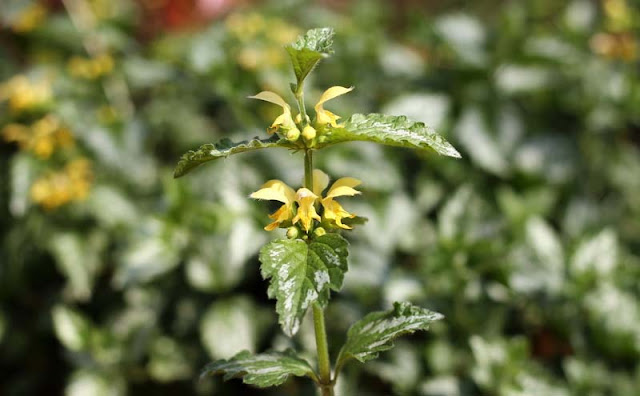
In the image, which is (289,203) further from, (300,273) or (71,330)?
(71,330)

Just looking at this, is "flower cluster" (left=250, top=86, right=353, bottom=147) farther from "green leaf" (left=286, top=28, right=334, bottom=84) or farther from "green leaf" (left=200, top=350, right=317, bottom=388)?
"green leaf" (left=200, top=350, right=317, bottom=388)

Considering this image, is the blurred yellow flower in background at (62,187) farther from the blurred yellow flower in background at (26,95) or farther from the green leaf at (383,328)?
the green leaf at (383,328)

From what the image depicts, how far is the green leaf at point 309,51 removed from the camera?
0.55 meters

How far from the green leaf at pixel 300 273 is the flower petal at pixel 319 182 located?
2.3 inches

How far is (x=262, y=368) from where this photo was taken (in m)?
0.68

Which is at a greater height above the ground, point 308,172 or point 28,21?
point 28,21

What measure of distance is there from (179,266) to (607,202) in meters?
1.13

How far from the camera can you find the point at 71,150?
1.55 m

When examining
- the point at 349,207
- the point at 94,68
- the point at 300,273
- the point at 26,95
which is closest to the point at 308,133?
the point at 300,273

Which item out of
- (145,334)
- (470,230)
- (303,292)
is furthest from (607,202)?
(303,292)

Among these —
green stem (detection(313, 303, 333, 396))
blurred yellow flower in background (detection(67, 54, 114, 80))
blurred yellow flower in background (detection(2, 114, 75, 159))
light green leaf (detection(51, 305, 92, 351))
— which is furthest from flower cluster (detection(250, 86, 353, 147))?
blurred yellow flower in background (detection(67, 54, 114, 80))

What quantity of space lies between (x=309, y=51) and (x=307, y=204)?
15cm

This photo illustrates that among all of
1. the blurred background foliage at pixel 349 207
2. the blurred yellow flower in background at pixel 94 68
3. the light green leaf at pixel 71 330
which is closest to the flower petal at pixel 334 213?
the blurred background foliage at pixel 349 207

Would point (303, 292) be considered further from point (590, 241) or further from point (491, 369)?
point (590, 241)
